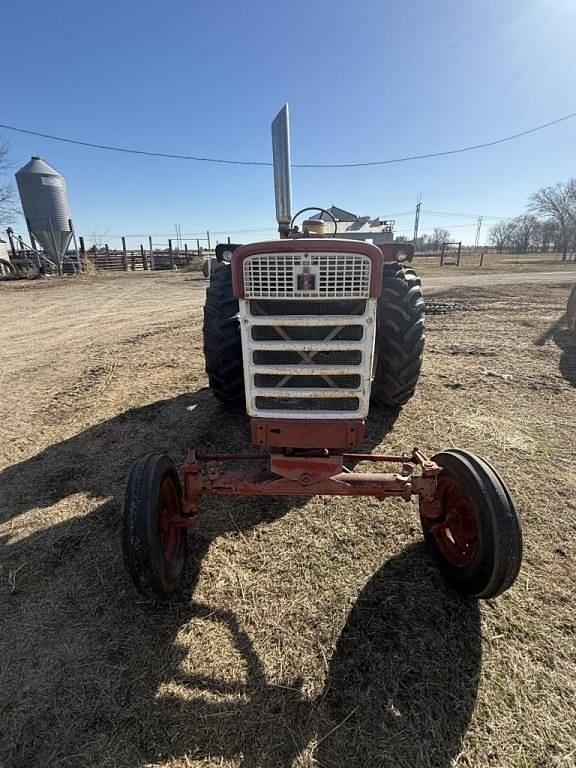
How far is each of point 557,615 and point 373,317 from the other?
173 cm

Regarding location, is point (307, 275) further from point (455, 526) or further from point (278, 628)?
point (278, 628)

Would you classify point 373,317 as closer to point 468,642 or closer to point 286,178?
point 468,642

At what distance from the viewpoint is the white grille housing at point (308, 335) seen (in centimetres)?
194

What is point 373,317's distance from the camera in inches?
82.0

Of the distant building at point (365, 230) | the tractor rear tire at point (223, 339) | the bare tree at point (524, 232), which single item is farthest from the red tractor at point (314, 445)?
the bare tree at point (524, 232)

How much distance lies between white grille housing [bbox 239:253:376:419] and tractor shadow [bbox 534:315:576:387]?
416cm

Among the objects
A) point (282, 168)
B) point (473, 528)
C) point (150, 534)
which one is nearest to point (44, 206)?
point (282, 168)

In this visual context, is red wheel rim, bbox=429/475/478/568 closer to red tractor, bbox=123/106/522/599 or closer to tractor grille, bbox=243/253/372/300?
red tractor, bbox=123/106/522/599

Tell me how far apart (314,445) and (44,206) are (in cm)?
2936

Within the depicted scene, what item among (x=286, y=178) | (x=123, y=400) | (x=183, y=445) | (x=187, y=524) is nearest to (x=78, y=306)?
(x=286, y=178)

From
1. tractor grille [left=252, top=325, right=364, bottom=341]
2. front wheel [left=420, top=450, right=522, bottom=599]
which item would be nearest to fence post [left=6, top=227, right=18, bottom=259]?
tractor grille [left=252, top=325, right=364, bottom=341]

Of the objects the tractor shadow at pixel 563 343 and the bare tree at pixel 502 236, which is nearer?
the tractor shadow at pixel 563 343

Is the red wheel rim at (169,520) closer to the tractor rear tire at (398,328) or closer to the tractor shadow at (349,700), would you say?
the tractor shadow at (349,700)

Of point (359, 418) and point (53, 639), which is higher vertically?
point (359, 418)
